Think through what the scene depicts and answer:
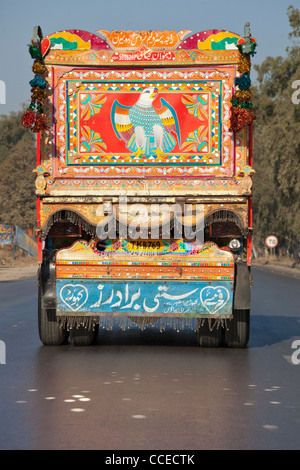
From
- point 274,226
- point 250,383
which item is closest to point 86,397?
point 250,383

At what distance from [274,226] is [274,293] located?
1914 inches

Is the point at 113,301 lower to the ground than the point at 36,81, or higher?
lower

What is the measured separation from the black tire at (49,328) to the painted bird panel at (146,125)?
2480 mm

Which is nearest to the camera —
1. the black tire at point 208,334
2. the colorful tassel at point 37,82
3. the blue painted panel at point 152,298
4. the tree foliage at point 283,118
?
the blue painted panel at point 152,298

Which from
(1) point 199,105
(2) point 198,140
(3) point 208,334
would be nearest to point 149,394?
(3) point 208,334

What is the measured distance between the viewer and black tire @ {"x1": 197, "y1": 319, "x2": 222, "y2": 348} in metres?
11.6

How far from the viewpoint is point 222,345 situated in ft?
39.9

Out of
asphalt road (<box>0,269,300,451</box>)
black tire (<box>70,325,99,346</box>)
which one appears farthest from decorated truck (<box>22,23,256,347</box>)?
asphalt road (<box>0,269,300,451</box>)

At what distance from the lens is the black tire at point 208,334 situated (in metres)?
11.6

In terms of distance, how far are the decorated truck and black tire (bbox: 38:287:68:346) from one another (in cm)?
6

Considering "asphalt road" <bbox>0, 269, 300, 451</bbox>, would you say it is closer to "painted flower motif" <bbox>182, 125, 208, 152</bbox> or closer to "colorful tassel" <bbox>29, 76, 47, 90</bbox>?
"painted flower motif" <bbox>182, 125, 208, 152</bbox>

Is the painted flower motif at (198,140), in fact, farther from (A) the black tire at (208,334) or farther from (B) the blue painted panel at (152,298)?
(A) the black tire at (208,334)

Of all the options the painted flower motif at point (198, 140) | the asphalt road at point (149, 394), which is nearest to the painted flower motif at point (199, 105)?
the painted flower motif at point (198, 140)

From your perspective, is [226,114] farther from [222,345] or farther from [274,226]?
[274,226]
